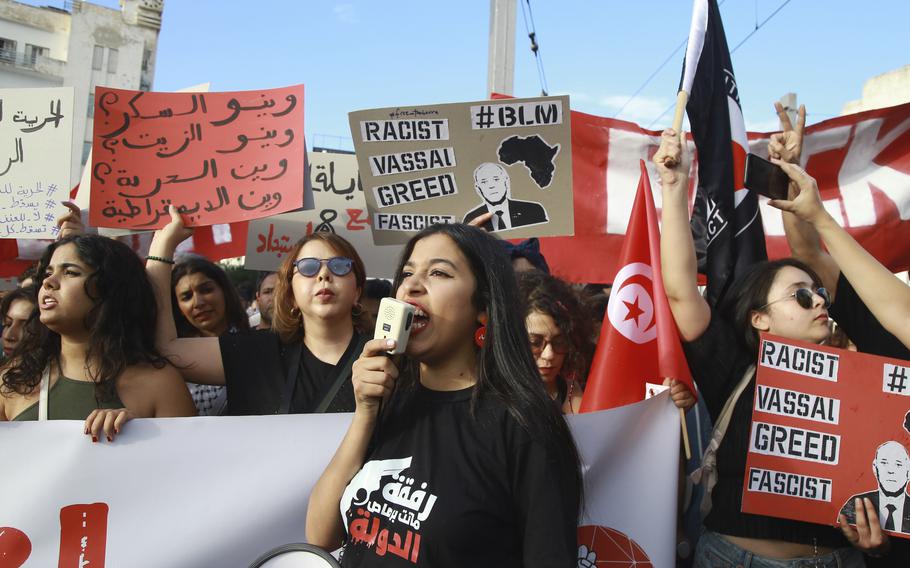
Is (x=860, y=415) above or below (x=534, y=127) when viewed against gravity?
below

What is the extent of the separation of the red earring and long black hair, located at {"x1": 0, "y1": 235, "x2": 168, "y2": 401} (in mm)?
1329

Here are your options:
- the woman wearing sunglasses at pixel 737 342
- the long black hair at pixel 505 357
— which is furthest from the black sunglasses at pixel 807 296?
the long black hair at pixel 505 357

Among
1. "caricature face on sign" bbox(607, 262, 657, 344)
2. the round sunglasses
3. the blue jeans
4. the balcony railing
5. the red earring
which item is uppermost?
the balcony railing

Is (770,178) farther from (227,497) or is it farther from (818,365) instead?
(227,497)

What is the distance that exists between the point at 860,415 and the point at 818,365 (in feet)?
0.68

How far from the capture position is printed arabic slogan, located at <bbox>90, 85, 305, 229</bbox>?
338 centimetres

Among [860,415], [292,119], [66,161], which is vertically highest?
[292,119]

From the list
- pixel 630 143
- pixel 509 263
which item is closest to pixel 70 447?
pixel 509 263

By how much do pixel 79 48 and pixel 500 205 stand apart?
48.0 metres

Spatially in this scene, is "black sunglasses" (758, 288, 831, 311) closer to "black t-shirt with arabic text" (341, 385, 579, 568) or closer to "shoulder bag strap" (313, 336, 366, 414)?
"black t-shirt with arabic text" (341, 385, 579, 568)

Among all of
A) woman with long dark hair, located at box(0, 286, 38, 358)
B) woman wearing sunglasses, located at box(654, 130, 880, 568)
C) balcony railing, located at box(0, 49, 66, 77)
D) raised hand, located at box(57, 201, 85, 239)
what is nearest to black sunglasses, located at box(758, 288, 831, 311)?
woman wearing sunglasses, located at box(654, 130, 880, 568)

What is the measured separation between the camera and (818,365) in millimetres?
2496

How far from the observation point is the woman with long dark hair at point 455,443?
1639 millimetres

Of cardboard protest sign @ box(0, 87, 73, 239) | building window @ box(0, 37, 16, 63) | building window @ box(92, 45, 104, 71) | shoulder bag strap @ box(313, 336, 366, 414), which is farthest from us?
building window @ box(92, 45, 104, 71)
